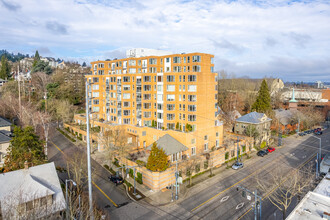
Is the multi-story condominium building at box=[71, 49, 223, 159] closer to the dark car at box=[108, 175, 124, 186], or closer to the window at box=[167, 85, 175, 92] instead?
the window at box=[167, 85, 175, 92]

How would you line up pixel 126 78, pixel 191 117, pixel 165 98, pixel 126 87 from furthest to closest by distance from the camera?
Answer: pixel 126 87, pixel 126 78, pixel 165 98, pixel 191 117

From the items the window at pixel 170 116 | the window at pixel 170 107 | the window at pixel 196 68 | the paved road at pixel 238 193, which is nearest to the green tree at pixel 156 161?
the paved road at pixel 238 193

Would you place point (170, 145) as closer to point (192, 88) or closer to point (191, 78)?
point (192, 88)

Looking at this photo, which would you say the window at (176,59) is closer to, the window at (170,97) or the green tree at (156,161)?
the window at (170,97)

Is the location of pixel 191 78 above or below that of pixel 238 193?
above

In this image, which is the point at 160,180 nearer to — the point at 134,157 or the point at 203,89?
the point at 134,157

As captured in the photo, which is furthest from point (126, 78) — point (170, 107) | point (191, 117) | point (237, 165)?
point (237, 165)

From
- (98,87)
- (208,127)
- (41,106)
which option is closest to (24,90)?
(41,106)
